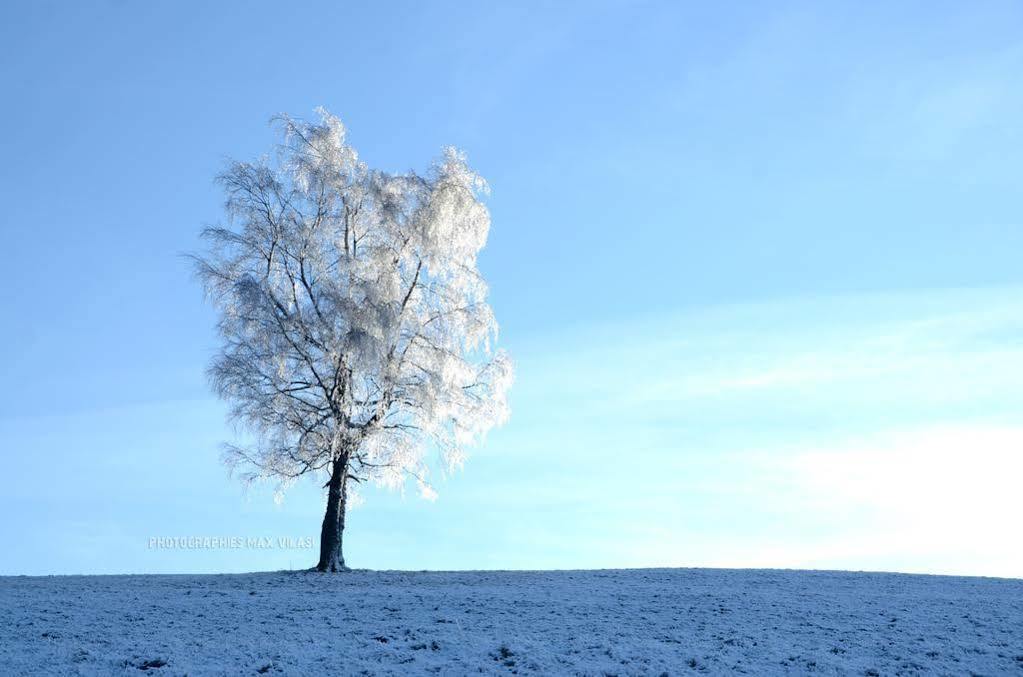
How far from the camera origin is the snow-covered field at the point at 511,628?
18000 millimetres

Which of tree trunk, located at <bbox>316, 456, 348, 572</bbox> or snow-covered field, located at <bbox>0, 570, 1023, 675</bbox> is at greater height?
tree trunk, located at <bbox>316, 456, 348, 572</bbox>

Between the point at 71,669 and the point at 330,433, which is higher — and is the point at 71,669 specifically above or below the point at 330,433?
below

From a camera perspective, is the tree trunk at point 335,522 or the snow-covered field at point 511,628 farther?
the tree trunk at point 335,522

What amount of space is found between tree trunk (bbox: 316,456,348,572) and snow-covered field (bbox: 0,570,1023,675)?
3.16 metres

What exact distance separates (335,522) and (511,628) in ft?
41.7

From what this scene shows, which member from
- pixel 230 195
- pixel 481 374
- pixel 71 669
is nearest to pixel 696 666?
pixel 71 669

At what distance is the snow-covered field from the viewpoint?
18.0 meters

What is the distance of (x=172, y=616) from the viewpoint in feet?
71.4

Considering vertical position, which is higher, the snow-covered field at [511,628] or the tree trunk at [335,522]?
the tree trunk at [335,522]

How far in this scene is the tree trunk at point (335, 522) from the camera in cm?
3169

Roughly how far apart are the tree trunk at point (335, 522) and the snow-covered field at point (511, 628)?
10.4ft

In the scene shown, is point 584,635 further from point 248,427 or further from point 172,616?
point 248,427

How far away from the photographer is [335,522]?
1251 inches

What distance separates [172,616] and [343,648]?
17.7 ft
